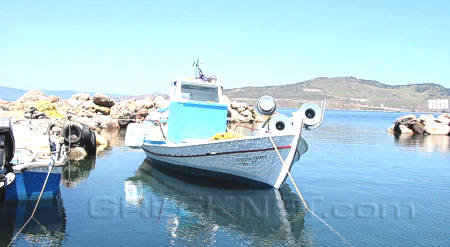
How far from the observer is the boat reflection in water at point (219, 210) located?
10844mm

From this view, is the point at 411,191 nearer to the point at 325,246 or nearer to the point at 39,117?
the point at 325,246

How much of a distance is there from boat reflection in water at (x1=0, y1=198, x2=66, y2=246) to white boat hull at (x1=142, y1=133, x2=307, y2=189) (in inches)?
219

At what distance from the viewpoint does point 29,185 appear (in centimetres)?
1202

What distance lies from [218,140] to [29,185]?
6.59 metres

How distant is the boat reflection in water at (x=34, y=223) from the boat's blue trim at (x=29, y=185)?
0.82ft

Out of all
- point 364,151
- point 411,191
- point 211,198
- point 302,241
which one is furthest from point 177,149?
point 364,151

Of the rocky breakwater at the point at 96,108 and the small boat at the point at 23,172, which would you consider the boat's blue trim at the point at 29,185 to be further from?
the rocky breakwater at the point at 96,108

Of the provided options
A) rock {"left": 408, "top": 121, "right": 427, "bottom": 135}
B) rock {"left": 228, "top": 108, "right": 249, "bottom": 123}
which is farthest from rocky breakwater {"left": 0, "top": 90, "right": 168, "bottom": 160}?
rock {"left": 408, "top": 121, "right": 427, "bottom": 135}

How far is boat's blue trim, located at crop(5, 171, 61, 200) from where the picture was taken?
11836 millimetres

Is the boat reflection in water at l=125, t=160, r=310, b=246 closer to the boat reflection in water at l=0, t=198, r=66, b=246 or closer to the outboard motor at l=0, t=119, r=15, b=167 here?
the boat reflection in water at l=0, t=198, r=66, b=246

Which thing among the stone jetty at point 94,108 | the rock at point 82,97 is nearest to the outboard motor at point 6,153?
the stone jetty at point 94,108

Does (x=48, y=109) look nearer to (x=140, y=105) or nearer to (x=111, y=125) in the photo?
(x=111, y=125)

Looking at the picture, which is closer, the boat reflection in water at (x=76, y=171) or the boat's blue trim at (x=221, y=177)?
the boat's blue trim at (x=221, y=177)

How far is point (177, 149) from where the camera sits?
1733 cm
